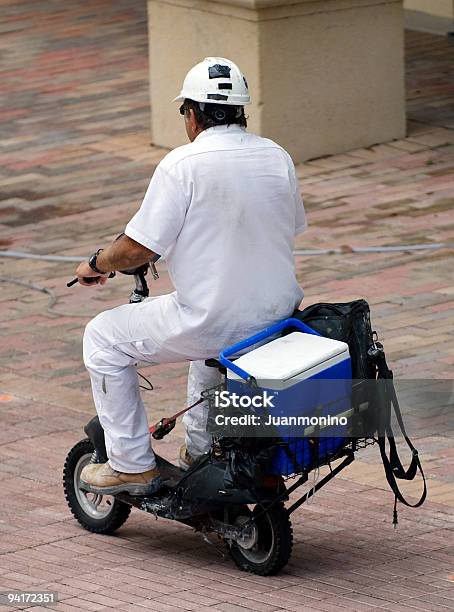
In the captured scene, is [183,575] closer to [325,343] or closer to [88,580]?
[88,580]

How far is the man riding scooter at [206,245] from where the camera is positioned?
5.53 meters

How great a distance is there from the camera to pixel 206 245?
5559 mm

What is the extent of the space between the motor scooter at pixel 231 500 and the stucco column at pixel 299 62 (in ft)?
20.6

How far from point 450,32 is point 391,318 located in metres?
Answer: 7.47

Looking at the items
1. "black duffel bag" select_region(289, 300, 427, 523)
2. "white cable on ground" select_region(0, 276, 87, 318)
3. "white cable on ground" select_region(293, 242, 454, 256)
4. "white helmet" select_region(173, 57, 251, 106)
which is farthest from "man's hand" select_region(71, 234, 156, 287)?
"white cable on ground" select_region(293, 242, 454, 256)

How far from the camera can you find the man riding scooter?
553 centimetres

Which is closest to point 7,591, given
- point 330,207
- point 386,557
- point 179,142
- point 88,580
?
point 88,580

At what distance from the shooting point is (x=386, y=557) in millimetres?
5859

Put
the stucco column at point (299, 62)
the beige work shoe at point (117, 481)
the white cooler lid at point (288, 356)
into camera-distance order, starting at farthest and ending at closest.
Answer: the stucco column at point (299, 62) → the beige work shoe at point (117, 481) → the white cooler lid at point (288, 356)

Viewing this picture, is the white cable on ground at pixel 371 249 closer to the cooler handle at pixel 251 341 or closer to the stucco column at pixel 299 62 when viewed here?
the stucco column at pixel 299 62

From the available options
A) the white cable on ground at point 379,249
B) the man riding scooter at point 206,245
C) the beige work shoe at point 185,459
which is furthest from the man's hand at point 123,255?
the white cable on ground at point 379,249

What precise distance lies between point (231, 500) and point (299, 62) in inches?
277

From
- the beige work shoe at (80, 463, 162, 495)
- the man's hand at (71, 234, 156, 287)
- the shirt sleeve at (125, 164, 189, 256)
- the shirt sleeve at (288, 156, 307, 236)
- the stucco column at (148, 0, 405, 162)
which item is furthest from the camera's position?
the stucco column at (148, 0, 405, 162)

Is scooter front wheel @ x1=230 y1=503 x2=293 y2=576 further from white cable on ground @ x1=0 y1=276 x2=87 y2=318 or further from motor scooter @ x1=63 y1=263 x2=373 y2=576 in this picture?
white cable on ground @ x1=0 y1=276 x2=87 y2=318
